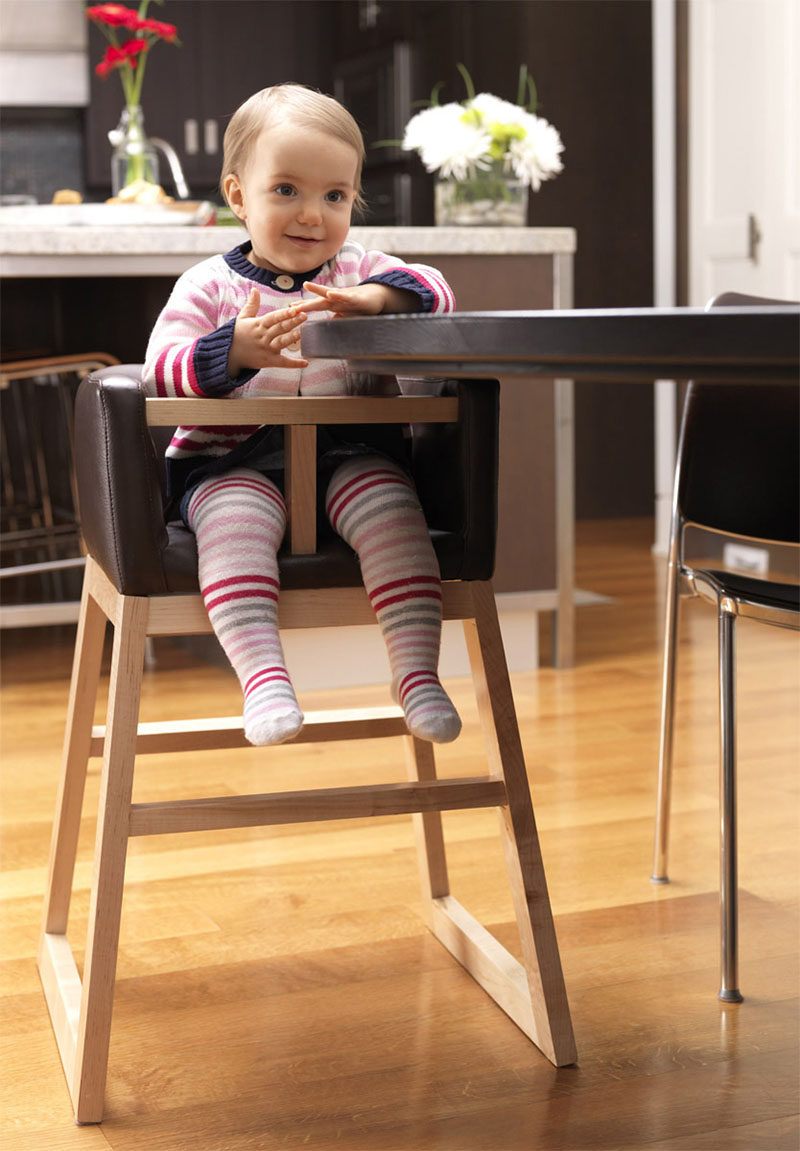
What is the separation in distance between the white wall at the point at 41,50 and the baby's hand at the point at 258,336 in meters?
4.57

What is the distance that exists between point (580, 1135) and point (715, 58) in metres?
3.94

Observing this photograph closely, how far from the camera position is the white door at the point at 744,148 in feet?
13.6

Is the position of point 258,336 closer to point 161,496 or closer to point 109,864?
point 161,496

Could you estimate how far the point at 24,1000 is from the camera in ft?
4.81

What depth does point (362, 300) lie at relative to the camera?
124 centimetres

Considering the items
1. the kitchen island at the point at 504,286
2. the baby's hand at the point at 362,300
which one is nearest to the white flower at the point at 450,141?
the kitchen island at the point at 504,286

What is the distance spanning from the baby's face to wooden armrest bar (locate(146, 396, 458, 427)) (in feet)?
0.70

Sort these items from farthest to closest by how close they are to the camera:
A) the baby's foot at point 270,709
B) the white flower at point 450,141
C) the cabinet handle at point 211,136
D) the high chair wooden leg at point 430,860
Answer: the cabinet handle at point 211,136, the white flower at point 450,141, the high chair wooden leg at point 430,860, the baby's foot at point 270,709

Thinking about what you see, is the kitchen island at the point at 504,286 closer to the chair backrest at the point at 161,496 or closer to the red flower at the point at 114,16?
the red flower at the point at 114,16

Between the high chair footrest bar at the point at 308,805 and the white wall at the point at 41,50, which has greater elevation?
the white wall at the point at 41,50

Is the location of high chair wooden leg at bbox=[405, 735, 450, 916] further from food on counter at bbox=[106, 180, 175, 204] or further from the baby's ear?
food on counter at bbox=[106, 180, 175, 204]

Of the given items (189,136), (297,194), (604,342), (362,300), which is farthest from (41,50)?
(604,342)

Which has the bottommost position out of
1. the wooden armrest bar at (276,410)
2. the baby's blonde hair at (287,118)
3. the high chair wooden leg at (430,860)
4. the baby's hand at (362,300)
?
the high chair wooden leg at (430,860)

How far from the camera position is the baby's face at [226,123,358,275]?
1298 millimetres
